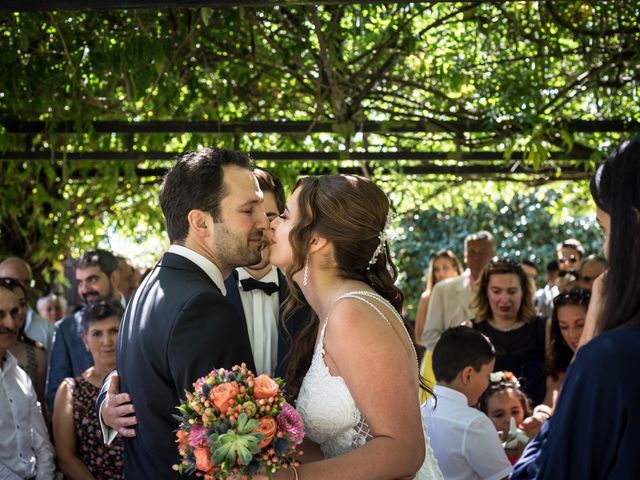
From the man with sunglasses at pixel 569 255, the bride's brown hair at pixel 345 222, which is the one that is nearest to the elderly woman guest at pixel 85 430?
the bride's brown hair at pixel 345 222

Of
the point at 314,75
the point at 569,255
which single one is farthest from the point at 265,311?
the point at 569,255

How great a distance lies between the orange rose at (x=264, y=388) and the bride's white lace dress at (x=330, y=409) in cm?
38

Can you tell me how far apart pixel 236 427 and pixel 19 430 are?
9.74 ft

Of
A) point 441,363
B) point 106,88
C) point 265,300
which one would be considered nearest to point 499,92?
point 106,88

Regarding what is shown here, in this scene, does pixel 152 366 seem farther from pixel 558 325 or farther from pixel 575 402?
pixel 558 325

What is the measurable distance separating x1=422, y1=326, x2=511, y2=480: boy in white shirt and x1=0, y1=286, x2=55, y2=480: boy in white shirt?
2.10 metres

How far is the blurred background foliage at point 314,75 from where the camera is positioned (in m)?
6.93

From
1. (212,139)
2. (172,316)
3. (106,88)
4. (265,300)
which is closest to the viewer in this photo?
(172,316)

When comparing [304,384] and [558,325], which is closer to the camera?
[304,384]

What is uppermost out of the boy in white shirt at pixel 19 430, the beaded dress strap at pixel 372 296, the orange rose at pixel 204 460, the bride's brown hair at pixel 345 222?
the bride's brown hair at pixel 345 222

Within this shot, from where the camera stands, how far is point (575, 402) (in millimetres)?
2209

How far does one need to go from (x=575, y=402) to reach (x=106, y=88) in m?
6.01

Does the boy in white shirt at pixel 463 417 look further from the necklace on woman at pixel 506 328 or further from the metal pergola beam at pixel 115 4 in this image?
the necklace on woman at pixel 506 328

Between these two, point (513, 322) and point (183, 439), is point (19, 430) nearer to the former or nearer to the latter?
point (183, 439)
